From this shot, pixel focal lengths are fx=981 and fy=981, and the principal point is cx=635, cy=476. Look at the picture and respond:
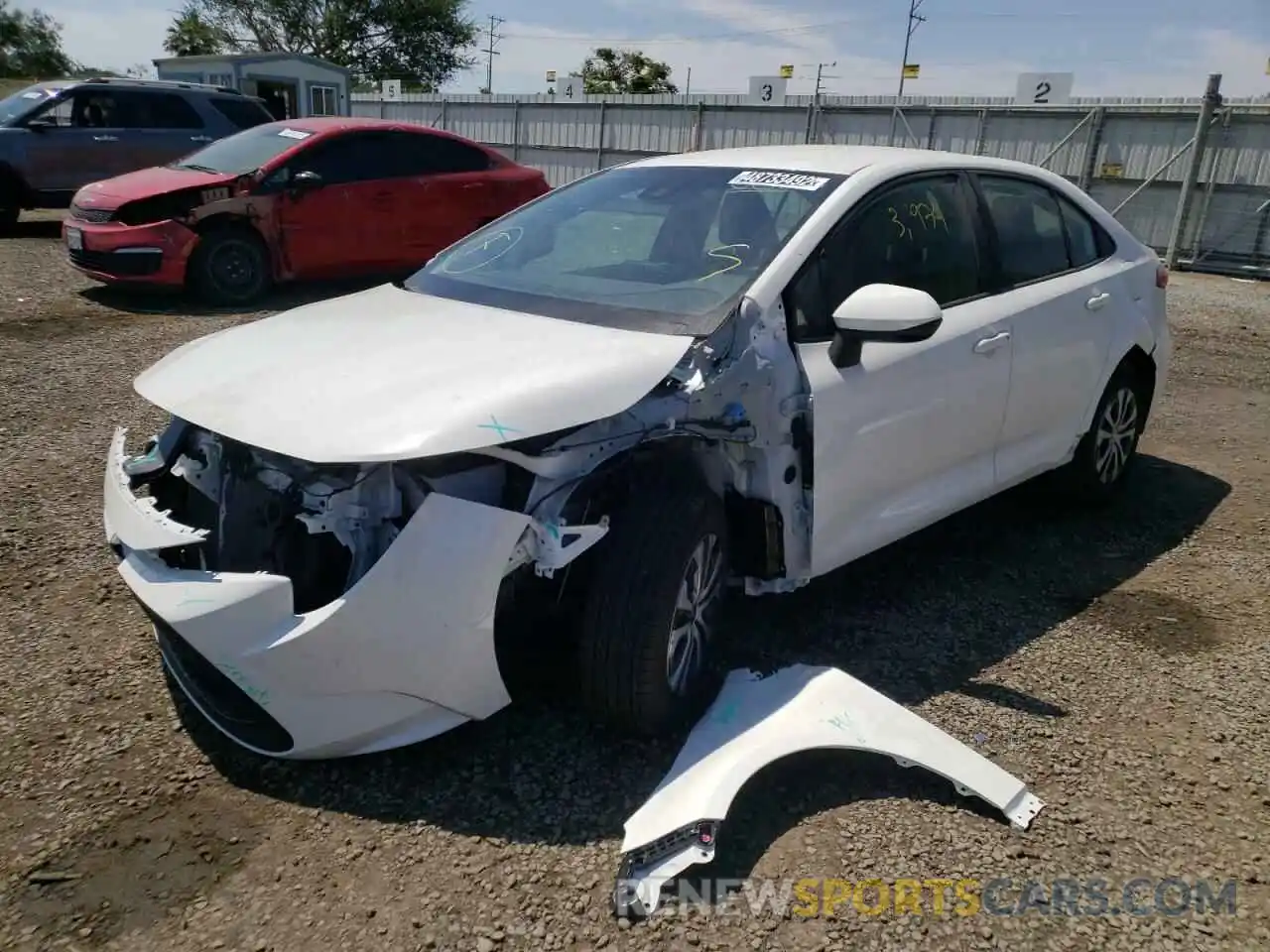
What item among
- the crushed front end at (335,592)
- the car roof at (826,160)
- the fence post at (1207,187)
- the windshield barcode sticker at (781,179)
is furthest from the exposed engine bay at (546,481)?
the fence post at (1207,187)

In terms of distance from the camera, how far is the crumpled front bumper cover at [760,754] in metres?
2.26

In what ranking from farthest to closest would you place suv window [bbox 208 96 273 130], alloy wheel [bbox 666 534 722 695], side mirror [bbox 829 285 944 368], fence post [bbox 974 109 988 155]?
fence post [bbox 974 109 988 155] < suv window [bbox 208 96 273 130] < side mirror [bbox 829 285 944 368] < alloy wheel [bbox 666 534 722 695]

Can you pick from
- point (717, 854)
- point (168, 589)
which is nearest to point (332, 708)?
point (168, 589)

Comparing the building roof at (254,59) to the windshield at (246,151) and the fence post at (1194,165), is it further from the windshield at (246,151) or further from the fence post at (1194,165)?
the fence post at (1194,165)

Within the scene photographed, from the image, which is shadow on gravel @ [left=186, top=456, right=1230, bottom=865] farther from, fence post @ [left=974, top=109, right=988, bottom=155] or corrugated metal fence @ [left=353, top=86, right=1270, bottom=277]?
fence post @ [left=974, top=109, right=988, bottom=155]

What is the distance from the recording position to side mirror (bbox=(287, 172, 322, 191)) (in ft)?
27.0

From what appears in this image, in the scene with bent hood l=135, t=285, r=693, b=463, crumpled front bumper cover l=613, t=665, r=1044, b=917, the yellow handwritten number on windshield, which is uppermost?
the yellow handwritten number on windshield

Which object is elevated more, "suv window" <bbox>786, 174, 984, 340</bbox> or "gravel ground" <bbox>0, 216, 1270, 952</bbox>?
"suv window" <bbox>786, 174, 984, 340</bbox>

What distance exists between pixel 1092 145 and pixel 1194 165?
4.89ft

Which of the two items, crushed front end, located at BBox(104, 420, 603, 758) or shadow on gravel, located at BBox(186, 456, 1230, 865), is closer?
crushed front end, located at BBox(104, 420, 603, 758)

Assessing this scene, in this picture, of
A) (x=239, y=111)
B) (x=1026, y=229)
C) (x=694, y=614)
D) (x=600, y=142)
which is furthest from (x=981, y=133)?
(x=694, y=614)

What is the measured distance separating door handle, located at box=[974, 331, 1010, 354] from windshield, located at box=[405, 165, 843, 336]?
0.79m

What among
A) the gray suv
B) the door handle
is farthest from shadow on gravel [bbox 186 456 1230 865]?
the gray suv

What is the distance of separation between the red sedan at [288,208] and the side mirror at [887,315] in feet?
21.8
